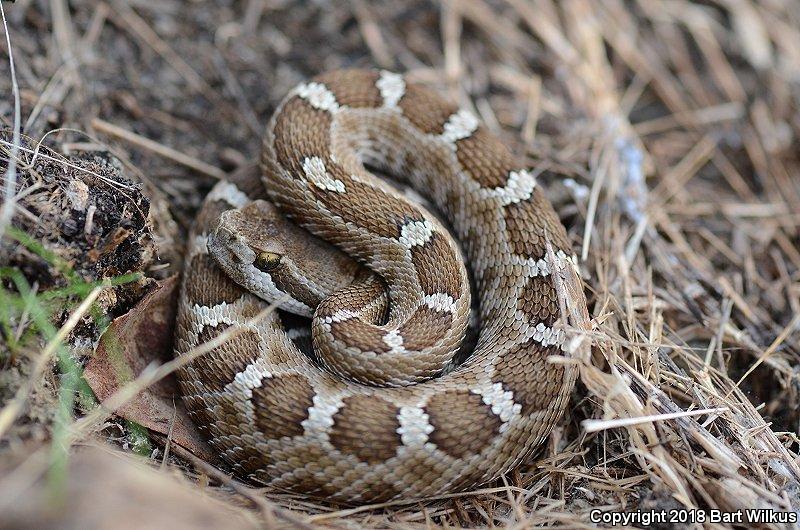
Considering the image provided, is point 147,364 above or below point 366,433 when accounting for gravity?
above

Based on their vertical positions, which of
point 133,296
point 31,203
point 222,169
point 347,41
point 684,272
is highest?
point 347,41

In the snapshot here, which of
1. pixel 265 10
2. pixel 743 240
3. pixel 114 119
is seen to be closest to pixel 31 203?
pixel 114 119

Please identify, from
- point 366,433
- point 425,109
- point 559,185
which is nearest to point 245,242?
point 366,433

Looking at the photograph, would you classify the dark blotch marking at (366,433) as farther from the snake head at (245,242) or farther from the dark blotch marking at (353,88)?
the dark blotch marking at (353,88)

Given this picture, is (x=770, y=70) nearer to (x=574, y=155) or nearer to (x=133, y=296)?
(x=574, y=155)

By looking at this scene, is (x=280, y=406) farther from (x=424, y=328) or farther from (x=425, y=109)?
(x=425, y=109)

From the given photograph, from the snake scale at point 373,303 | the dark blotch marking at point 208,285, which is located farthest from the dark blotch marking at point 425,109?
the dark blotch marking at point 208,285
